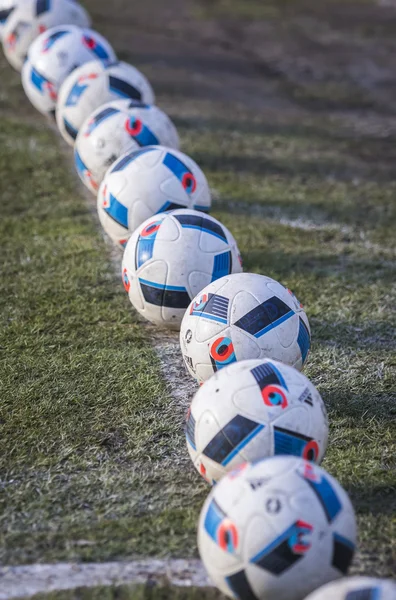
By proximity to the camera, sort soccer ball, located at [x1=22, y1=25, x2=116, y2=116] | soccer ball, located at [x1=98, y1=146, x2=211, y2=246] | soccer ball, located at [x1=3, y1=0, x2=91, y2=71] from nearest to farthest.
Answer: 1. soccer ball, located at [x1=98, y1=146, x2=211, y2=246]
2. soccer ball, located at [x1=22, y1=25, x2=116, y2=116]
3. soccer ball, located at [x1=3, y1=0, x2=91, y2=71]

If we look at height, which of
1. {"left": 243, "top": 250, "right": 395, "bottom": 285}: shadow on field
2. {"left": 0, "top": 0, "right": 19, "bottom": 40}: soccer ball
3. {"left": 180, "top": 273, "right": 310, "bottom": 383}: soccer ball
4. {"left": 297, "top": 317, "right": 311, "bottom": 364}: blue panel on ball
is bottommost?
{"left": 243, "top": 250, "right": 395, "bottom": 285}: shadow on field

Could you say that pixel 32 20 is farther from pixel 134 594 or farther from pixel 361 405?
pixel 134 594

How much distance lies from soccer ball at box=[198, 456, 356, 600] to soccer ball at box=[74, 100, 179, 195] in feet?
14.6

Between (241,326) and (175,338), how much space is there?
121cm

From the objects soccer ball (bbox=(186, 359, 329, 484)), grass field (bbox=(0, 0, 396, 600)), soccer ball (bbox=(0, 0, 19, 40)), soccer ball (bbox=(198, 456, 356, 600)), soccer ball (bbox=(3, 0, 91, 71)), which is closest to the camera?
soccer ball (bbox=(198, 456, 356, 600))

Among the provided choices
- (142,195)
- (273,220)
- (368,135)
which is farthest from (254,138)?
(142,195)

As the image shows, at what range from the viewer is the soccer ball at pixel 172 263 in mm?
5391

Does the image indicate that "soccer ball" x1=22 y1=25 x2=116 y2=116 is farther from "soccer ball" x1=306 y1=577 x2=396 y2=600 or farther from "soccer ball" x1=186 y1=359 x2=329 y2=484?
"soccer ball" x1=306 y1=577 x2=396 y2=600

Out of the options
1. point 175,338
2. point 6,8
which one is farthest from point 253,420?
point 6,8

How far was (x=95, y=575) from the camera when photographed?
363 centimetres

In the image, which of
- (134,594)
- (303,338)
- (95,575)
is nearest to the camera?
(134,594)

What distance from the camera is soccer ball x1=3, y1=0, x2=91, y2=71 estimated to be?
1033 cm

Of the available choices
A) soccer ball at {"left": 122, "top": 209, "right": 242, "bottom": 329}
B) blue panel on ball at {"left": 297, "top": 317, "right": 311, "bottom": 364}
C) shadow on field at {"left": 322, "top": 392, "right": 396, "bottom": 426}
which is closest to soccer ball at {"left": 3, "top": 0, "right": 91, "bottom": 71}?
soccer ball at {"left": 122, "top": 209, "right": 242, "bottom": 329}

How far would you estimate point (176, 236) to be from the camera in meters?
5.47
